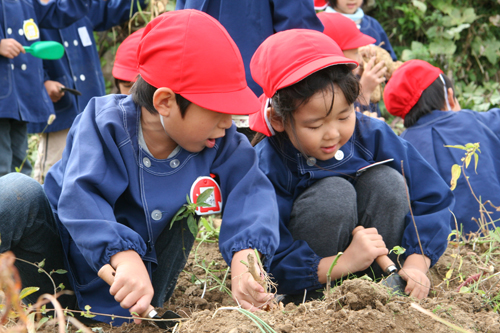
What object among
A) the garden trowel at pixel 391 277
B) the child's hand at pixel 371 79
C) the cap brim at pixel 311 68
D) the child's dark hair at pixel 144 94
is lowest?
the garden trowel at pixel 391 277

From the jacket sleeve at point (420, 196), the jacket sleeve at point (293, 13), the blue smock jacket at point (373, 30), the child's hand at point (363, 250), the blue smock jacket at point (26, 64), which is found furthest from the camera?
the blue smock jacket at point (373, 30)

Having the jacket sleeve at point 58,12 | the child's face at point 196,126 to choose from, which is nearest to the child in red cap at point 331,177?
the child's face at point 196,126

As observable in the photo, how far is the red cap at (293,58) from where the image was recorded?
71.4 inches

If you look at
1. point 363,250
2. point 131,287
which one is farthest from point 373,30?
point 131,287

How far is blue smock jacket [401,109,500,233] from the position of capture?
8.39 ft

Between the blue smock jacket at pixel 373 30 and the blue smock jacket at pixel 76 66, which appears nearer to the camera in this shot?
the blue smock jacket at pixel 76 66

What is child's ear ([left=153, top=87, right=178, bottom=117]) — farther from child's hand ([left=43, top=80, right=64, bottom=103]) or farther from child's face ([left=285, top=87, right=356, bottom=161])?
child's hand ([left=43, top=80, right=64, bottom=103])

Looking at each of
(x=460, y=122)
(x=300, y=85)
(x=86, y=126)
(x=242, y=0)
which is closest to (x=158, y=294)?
(x=86, y=126)

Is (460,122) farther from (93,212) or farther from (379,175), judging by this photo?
(93,212)

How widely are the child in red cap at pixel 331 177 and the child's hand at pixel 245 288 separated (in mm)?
361

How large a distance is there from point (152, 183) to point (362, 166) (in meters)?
0.88

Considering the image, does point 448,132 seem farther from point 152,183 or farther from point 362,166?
point 152,183

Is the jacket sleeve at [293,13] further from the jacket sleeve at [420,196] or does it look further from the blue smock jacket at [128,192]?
the blue smock jacket at [128,192]

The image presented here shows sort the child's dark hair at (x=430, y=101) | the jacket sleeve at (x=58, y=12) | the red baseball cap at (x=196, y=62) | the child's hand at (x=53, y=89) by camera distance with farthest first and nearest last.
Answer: the child's hand at (x=53, y=89) → the jacket sleeve at (x=58, y=12) → the child's dark hair at (x=430, y=101) → the red baseball cap at (x=196, y=62)
